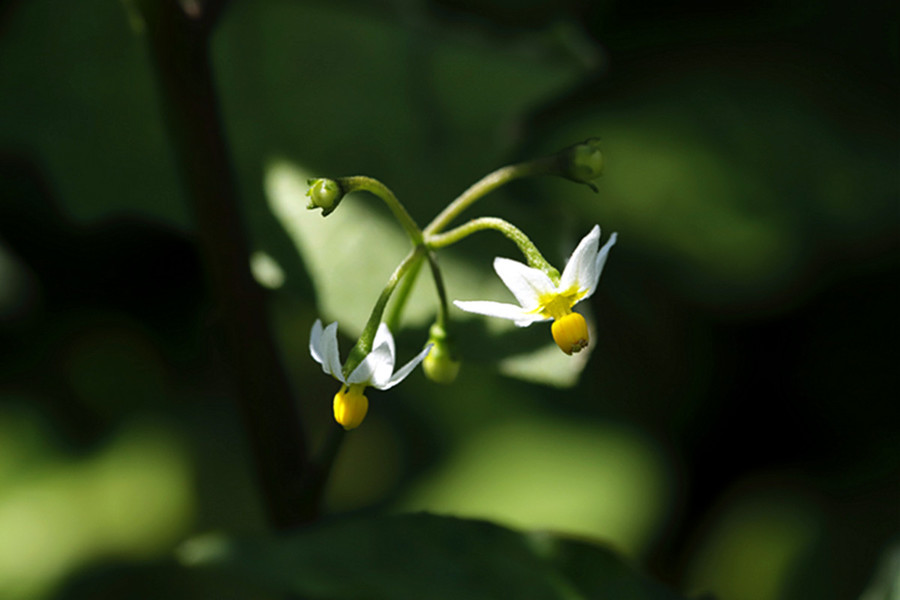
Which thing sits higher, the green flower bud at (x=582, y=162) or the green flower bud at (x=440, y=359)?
the green flower bud at (x=582, y=162)

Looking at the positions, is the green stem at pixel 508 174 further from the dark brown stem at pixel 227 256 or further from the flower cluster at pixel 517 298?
the dark brown stem at pixel 227 256

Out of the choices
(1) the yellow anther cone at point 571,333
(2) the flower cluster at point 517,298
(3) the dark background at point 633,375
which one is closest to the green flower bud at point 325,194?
(2) the flower cluster at point 517,298

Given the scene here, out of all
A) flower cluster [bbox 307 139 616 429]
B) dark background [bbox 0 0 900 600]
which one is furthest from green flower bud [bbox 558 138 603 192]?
dark background [bbox 0 0 900 600]

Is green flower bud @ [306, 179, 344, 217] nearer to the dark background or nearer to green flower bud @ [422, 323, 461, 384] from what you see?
green flower bud @ [422, 323, 461, 384]

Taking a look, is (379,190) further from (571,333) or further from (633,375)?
(633,375)

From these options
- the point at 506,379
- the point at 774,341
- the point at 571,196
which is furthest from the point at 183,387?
the point at 774,341

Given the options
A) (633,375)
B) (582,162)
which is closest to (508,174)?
(582,162)
